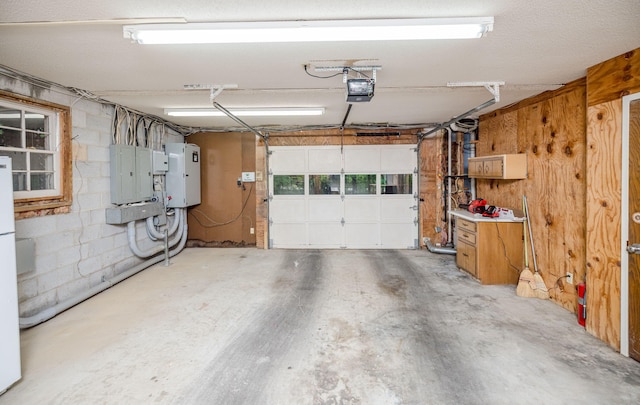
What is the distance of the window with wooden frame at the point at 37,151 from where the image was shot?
3.14 m

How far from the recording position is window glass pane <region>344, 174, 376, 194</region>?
6.47 m

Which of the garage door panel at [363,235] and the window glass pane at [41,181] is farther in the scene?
the garage door panel at [363,235]

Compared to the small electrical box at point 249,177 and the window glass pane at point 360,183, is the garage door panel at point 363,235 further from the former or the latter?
the small electrical box at point 249,177

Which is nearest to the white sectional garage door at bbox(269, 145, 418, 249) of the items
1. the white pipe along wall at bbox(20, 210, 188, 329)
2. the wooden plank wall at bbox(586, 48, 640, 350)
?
the white pipe along wall at bbox(20, 210, 188, 329)

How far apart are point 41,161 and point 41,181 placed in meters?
0.23

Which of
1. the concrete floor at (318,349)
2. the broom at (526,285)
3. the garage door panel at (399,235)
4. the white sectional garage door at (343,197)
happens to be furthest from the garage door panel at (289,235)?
the broom at (526,285)

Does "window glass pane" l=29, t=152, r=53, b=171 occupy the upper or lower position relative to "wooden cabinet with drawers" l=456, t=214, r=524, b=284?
upper

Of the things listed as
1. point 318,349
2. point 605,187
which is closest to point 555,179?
point 605,187

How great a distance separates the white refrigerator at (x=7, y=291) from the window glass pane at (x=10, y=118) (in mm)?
1482

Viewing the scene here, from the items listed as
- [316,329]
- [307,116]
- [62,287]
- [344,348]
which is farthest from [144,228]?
[344,348]

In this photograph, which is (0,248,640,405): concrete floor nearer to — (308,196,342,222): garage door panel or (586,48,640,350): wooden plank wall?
(586,48,640,350): wooden plank wall

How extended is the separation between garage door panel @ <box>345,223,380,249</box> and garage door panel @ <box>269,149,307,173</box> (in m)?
1.53

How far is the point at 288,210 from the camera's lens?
6570 millimetres

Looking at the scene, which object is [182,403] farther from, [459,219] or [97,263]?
[459,219]
